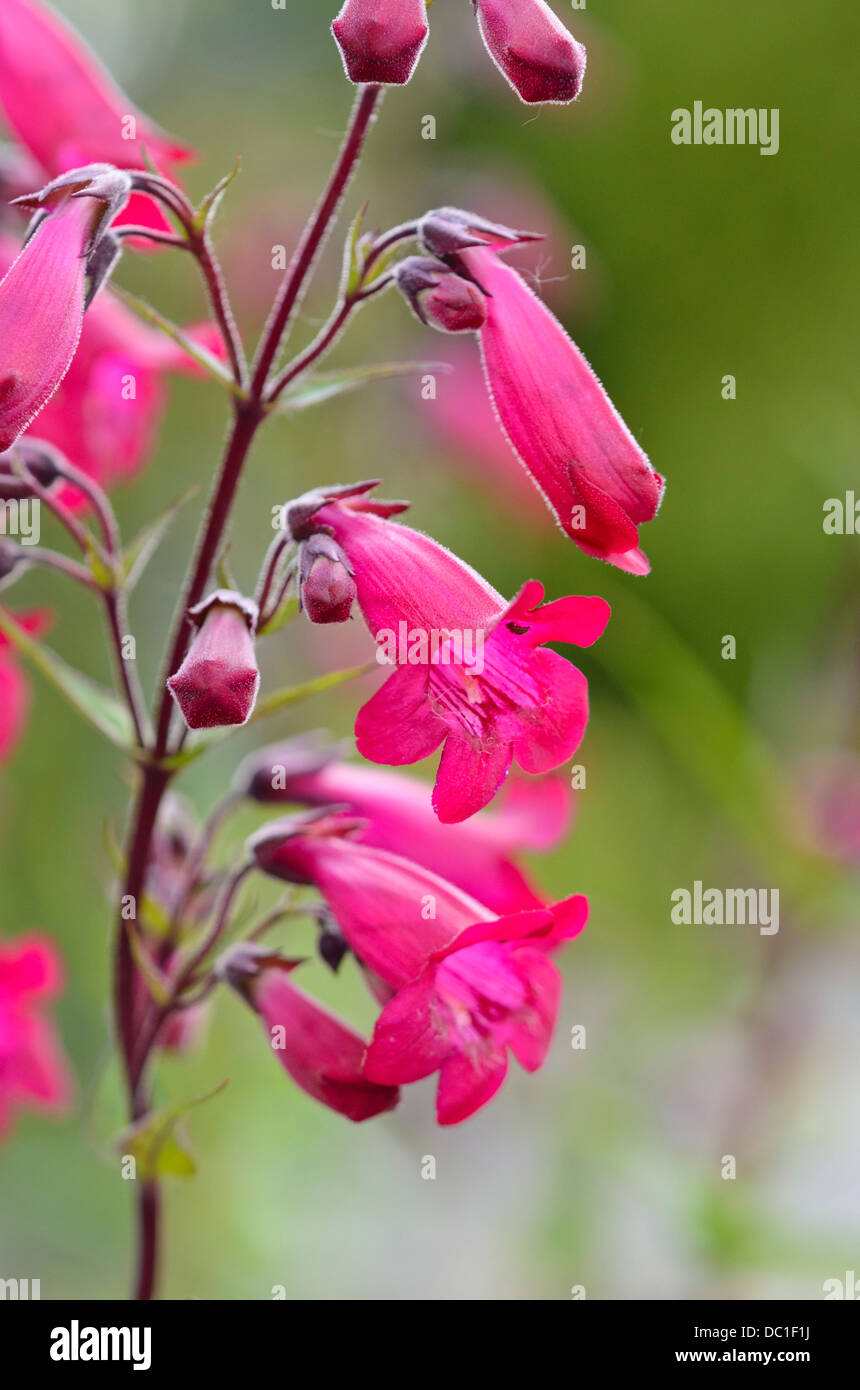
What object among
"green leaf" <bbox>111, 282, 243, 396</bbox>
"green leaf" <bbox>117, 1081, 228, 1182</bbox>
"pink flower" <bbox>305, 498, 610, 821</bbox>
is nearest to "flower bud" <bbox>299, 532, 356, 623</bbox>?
"pink flower" <bbox>305, 498, 610, 821</bbox>

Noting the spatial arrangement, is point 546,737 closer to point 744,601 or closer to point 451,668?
point 451,668

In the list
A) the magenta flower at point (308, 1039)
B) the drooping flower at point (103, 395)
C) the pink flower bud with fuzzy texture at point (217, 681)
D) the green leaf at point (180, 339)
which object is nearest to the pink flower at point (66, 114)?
the drooping flower at point (103, 395)

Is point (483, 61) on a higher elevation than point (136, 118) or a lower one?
higher

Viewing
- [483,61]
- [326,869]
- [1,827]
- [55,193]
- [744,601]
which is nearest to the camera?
[55,193]

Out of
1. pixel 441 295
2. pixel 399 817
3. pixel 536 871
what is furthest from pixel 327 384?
pixel 536 871

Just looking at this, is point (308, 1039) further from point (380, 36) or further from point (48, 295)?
point (380, 36)
